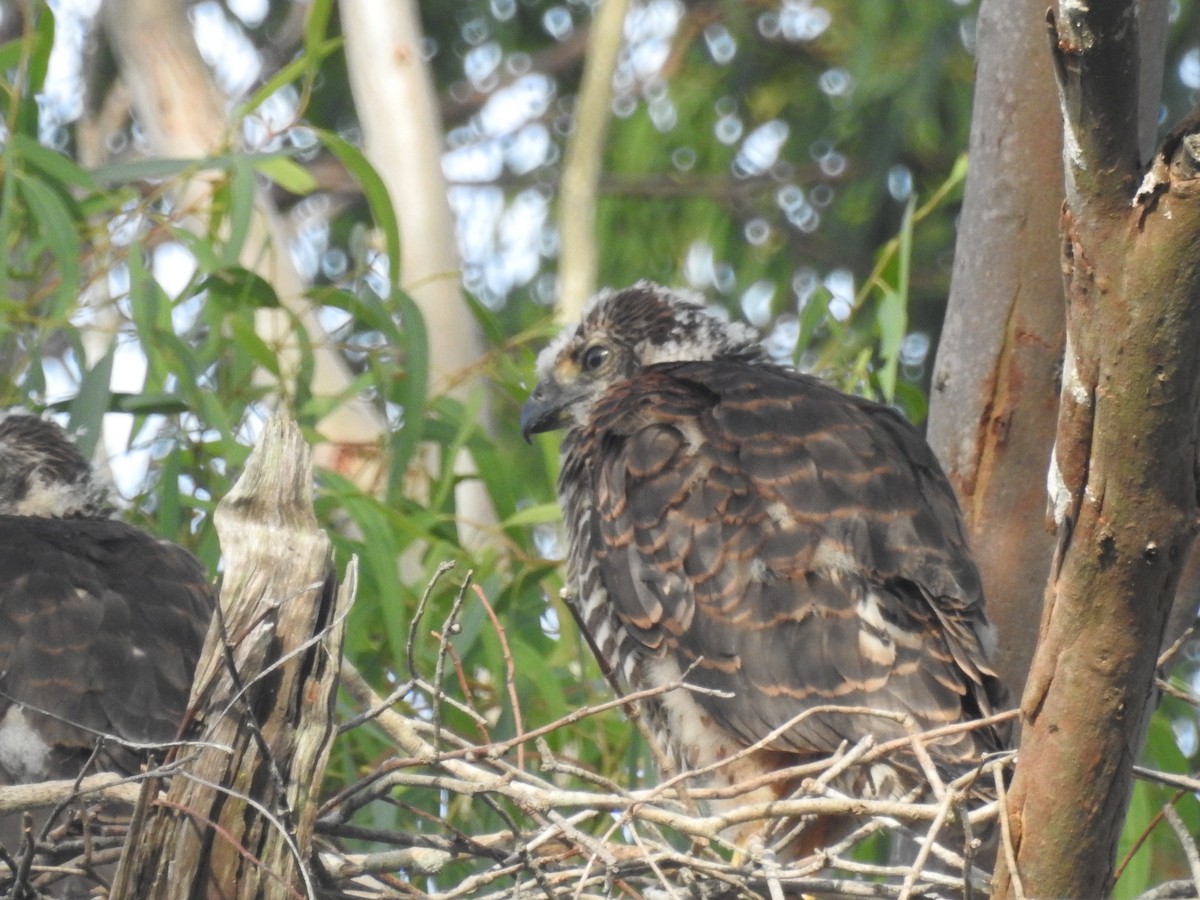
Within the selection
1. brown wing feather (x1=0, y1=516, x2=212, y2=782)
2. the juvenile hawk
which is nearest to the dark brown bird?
brown wing feather (x1=0, y1=516, x2=212, y2=782)

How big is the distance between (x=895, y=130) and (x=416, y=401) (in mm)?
4567

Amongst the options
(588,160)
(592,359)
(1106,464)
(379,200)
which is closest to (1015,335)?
(592,359)

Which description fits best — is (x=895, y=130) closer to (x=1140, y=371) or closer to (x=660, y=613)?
(x=660, y=613)

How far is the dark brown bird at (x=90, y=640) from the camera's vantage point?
3.08 meters

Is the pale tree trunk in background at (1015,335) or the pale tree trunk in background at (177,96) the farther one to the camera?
the pale tree trunk in background at (177,96)

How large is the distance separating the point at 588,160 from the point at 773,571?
3.72m

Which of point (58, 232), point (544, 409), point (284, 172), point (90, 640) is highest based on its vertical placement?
point (284, 172)

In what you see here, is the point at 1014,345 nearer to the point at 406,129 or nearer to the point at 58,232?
the point at 58,232

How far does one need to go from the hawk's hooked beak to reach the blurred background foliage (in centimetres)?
27

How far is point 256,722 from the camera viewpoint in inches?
87.0

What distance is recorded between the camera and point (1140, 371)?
1.82m

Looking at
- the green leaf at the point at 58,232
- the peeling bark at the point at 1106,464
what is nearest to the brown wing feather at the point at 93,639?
the green leaf at the point at 58,232

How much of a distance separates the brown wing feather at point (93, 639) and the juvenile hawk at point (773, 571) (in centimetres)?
82

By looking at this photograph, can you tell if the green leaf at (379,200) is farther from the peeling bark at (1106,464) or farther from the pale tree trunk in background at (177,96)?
the peeling bark at (1106,464)
